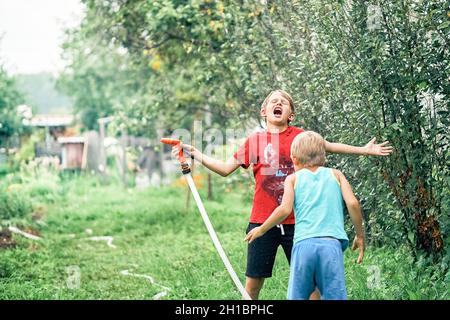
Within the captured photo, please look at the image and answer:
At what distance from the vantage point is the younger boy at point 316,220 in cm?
358

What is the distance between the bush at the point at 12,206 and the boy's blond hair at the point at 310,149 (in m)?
6.99

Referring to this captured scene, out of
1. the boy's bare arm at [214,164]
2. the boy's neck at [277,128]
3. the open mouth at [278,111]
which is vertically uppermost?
the open mouth at [278,111]

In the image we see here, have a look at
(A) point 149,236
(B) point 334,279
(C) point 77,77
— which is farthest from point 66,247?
(C) point 77,77

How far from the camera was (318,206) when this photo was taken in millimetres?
3635

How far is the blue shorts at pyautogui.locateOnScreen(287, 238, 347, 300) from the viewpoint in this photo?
356 centimetres

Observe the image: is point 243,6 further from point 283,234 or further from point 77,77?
point 77,77

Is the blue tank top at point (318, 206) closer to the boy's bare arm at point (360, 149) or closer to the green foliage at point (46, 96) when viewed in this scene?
the boy's bare arm at point (360, 149)

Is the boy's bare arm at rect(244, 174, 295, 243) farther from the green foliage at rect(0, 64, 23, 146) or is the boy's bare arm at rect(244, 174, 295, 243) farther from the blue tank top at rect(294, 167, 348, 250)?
the green foliage at rect(0, 64, 23, 146)

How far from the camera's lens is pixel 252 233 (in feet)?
12.8

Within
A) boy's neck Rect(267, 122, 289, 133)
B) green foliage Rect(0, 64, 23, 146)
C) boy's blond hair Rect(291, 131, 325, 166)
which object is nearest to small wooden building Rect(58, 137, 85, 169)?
green foliage Rect(0, 64, 23, 146)

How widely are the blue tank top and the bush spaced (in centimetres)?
701

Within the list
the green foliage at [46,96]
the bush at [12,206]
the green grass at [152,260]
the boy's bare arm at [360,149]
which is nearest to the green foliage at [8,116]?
the green grass at [152,260]

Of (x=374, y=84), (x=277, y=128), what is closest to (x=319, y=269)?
(x=277, y=128)
